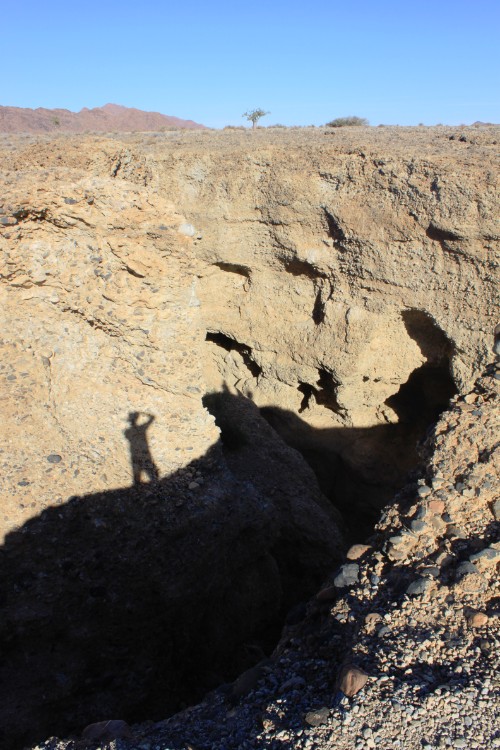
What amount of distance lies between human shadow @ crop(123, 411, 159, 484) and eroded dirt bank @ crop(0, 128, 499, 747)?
0.05 feet

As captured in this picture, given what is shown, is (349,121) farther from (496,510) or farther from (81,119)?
(81,119)

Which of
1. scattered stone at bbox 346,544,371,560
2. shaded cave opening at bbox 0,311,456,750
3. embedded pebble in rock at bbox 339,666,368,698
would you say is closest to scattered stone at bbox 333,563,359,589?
scattered stone at bbox 346,544,371,560

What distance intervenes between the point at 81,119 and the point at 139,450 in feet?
152

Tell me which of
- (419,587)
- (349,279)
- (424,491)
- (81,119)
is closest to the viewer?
(419,587)

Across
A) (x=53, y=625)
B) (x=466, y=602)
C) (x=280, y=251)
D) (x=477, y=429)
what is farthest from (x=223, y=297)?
(x=466, y=602)

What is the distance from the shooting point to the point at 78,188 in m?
3.72

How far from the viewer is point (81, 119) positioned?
43531 millimetres

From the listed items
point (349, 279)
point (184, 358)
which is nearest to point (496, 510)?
point (184, 358)

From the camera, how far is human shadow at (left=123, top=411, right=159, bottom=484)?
4258 millimetres

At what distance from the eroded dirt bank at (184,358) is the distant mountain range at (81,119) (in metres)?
27.2

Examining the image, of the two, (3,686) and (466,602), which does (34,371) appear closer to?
(3,686)

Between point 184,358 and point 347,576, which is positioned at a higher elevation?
point 184,358

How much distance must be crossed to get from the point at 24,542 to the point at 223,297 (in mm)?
3350

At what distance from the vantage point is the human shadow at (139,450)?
426cm
